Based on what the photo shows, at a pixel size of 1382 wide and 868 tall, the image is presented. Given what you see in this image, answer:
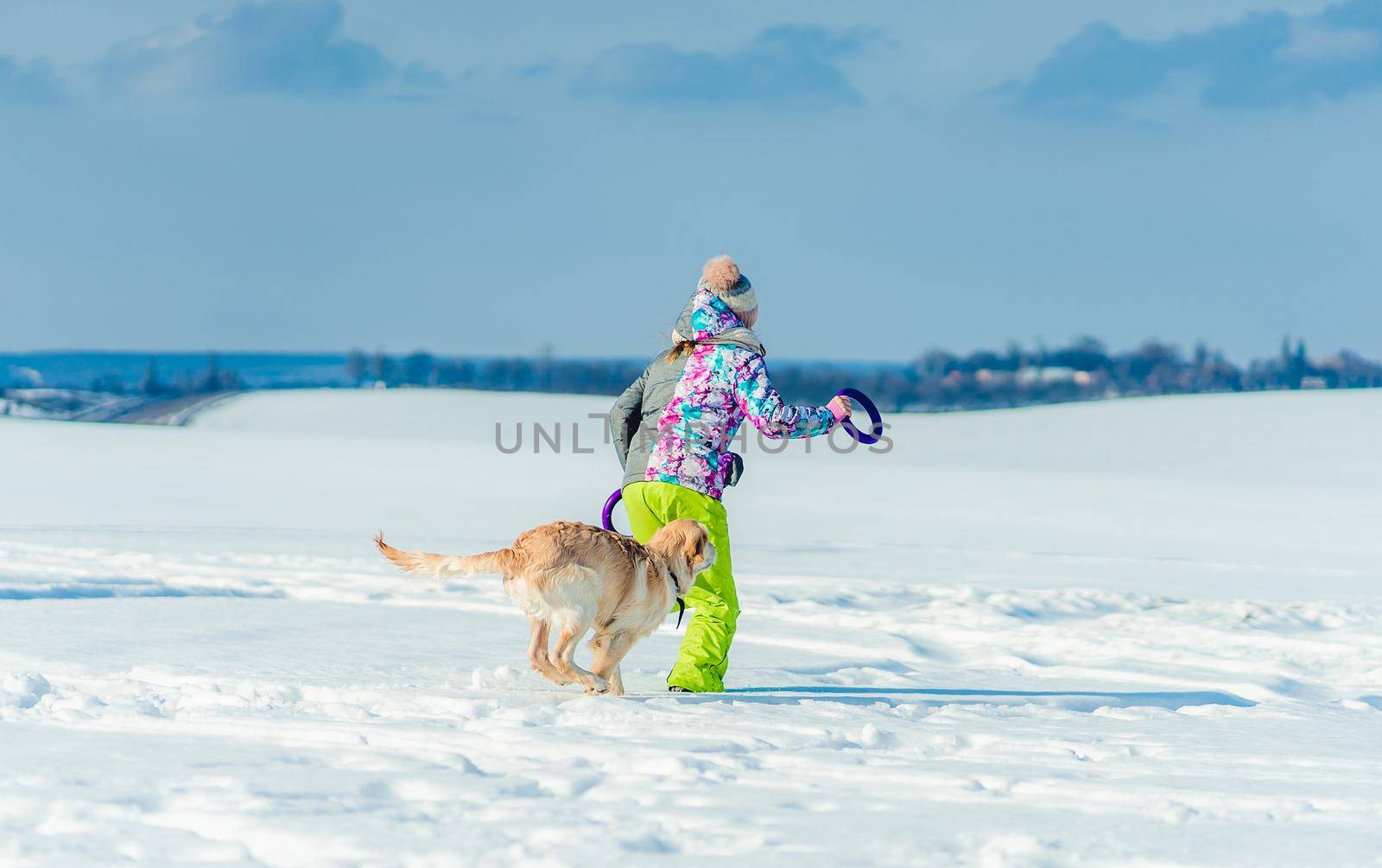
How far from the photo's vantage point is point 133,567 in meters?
8.57

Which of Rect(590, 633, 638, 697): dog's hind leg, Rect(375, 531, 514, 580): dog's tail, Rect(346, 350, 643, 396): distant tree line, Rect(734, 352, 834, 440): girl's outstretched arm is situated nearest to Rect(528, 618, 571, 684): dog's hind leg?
Rect(590, 633, 638, 697): dog's hind leg

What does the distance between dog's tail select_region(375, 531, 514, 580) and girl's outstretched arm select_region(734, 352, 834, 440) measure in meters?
1.08

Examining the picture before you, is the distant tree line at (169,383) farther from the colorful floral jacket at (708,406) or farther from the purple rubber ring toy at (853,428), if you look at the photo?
the colorful floral jacket at (708,406)

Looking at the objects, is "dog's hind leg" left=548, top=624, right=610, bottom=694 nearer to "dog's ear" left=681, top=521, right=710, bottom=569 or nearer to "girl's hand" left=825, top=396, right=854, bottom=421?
"dog's ear" left=681, top=521, right=710, bottom=569

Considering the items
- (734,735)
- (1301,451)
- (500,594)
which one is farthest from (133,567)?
(1301,451)

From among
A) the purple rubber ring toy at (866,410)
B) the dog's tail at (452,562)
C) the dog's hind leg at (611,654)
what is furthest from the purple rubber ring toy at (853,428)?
the dog's tail at (452,562)

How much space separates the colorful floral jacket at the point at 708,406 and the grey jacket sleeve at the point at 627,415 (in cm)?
6

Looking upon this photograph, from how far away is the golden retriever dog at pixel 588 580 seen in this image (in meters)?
4.67

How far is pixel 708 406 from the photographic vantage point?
17.0ft

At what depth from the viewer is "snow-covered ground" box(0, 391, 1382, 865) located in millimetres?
3221

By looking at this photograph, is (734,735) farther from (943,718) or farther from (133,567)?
(133,567)

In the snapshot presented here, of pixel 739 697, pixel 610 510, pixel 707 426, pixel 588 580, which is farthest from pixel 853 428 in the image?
pixel 588 580

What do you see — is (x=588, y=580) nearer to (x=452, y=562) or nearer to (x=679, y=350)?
(x=452, y=562)

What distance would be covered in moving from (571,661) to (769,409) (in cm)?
119
